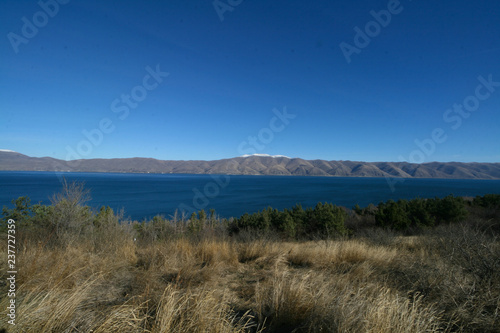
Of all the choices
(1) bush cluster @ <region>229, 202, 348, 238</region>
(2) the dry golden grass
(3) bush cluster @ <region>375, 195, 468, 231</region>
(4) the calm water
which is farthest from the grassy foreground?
(3) bush cluster @ <region>375, 195, 468, 231</region>

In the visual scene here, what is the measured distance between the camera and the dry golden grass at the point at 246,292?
207cm

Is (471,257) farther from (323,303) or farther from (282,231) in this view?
(282,231)

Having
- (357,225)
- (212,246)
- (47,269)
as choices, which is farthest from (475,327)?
(357,225)

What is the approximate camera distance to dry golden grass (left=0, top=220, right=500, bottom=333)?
2.07 meters

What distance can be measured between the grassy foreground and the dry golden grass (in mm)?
14

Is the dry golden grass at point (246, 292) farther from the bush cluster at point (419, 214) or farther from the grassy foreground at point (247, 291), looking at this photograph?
the bush cluster at point (419, 214)

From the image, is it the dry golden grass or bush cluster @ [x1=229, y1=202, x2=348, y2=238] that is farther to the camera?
bush cluster @ [x1=229, y1=202, x2=348, y2=238]

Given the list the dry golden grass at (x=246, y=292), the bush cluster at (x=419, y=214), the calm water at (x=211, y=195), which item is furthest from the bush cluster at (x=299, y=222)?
the dry golden grass at (x=246, y=292)

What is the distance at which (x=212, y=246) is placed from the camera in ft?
16.7

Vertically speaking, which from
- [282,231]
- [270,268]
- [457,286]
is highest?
[457,286]

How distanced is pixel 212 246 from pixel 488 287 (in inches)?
179

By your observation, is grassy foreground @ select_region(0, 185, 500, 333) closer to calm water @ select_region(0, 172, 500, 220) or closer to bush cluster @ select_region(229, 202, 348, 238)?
calm water @ select_region(0, 172, 500, 220)

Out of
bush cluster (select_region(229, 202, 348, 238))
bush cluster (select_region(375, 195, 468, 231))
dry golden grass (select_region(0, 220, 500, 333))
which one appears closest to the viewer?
dry golden grass (select_region(0, 220, 500, 333))

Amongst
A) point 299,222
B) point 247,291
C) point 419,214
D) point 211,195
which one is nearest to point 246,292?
point 247,291
